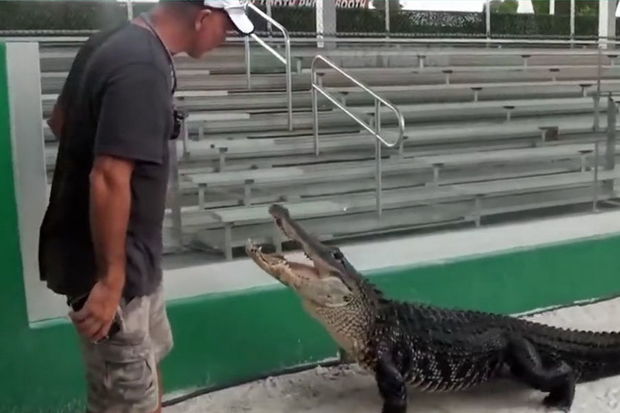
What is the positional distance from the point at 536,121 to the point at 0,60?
325cm

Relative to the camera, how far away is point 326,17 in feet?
18.7

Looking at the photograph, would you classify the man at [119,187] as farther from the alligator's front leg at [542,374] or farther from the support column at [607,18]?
the support column at [607,18]

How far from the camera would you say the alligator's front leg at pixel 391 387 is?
265cm

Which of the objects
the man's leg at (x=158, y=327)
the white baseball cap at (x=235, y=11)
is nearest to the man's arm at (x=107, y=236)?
the man's leg at (x=158, y=327)

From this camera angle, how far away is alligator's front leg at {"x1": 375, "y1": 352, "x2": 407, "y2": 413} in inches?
104

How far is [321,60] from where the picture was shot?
458 cm

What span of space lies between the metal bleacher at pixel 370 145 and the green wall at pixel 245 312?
254 mm

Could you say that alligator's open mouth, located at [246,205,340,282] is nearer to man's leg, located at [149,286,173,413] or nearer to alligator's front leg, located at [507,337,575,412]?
man's leg, located at [149,286,173,413]

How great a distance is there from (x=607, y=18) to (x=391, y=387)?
20.1 feet

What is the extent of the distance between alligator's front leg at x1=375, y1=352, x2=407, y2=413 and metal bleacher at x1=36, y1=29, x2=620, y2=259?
625mm

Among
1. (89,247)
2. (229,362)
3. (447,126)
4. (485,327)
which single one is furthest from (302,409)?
(447,126)

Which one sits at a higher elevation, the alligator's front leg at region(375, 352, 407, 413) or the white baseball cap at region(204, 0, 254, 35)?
the white baseball cap at region(204, 0, 254, 35)

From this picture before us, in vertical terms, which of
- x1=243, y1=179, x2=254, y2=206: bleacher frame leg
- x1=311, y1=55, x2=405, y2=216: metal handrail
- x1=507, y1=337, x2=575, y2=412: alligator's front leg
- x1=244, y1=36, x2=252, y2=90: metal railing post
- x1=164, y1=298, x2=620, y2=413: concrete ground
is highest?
x1=244, y1=36, x2=252, y2=90: metal railing post

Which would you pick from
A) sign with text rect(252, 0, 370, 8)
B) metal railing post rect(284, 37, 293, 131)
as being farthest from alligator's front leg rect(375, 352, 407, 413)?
sign with text rect(252, 0, 370, 8)
